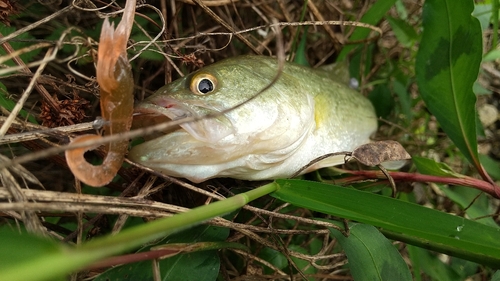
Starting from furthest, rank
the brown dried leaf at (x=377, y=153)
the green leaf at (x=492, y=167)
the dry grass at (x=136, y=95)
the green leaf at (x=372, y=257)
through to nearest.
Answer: the green leaf at (x=492, y=167), the brown dried leaf at (x=377, y=153), the green leaf at (x=372, y=257), the dry grass at (x=136, y=95)

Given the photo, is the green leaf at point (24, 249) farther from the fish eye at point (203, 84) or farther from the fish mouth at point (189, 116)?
the fish eye at point (203, 84)

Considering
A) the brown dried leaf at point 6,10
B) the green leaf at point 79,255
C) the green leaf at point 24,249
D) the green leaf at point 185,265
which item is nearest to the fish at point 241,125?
the green leaf at point 185,265

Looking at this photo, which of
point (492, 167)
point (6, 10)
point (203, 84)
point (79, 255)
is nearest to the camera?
point (79, 255)

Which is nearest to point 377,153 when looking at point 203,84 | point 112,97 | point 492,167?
point 203,84

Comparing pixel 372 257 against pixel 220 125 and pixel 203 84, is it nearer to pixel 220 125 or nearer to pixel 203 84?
pixel 220 125

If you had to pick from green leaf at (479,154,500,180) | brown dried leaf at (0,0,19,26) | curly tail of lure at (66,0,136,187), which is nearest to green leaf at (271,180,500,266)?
curly tail of lure at (66,0,136,187)

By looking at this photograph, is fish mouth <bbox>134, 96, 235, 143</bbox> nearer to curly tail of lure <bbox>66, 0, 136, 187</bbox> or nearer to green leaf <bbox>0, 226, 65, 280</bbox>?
curly tail of lure <bbox>66, 0, 136, 187</bbox>

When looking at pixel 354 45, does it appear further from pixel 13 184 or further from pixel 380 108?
pixel 13 184
